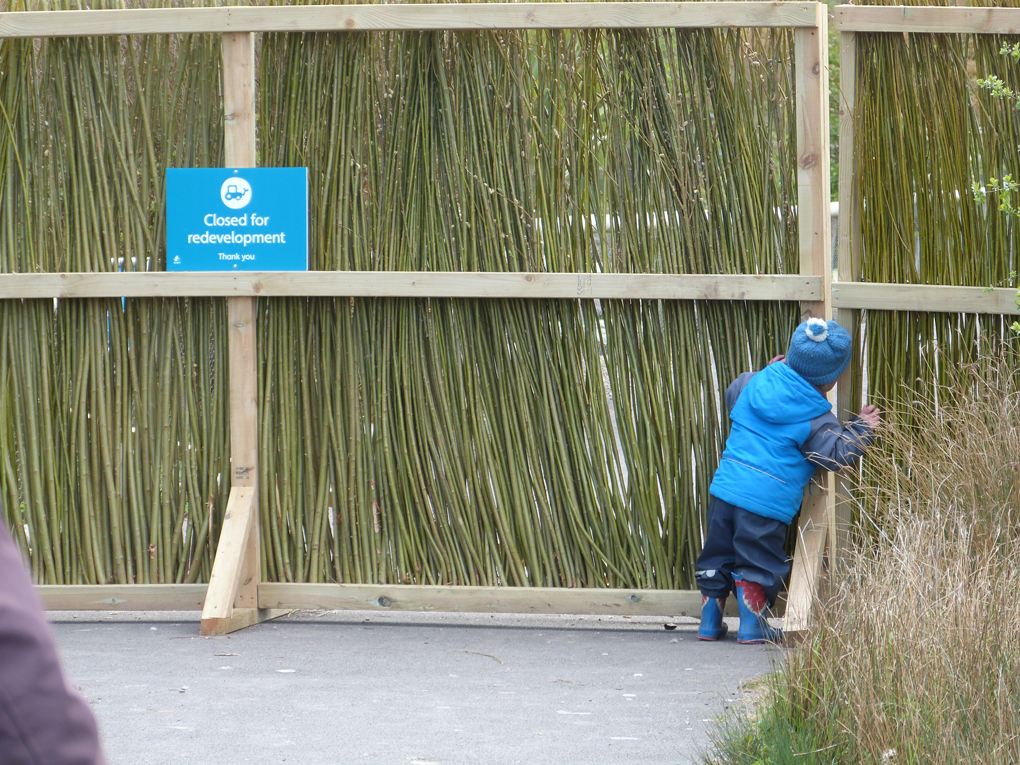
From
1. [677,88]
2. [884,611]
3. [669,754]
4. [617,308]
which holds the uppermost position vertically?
[677,88]

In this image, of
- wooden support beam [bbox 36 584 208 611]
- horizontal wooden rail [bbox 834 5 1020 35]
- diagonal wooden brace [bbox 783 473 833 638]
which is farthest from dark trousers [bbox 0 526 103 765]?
horizontal wooden rail [bbox 834 5 1020 35]

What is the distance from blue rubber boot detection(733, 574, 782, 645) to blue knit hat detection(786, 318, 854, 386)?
77 centimetres

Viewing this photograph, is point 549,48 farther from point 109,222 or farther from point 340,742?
point 340,742

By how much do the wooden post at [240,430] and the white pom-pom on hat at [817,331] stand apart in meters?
2.06

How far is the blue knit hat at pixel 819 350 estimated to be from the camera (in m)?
4.00

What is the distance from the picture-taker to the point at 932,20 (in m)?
4.06

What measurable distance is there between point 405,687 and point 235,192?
77.7 inches

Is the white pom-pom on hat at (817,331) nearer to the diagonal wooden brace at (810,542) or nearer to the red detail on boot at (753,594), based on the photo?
the diagonal wooden brace at (810,542)

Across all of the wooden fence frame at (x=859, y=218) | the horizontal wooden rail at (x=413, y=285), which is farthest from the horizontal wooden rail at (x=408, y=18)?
the horizontal wooden rail at (x=413, y=285)

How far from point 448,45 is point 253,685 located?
2.39 meters

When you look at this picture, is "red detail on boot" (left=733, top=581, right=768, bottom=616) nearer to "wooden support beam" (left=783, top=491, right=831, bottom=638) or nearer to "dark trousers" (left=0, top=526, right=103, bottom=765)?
"wooden support beam" (left=783, top=491, right=831, bottom=638)

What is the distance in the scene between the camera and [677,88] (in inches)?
166

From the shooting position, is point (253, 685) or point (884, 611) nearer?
point (884, 611)

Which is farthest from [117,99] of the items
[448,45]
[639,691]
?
[639,691]
